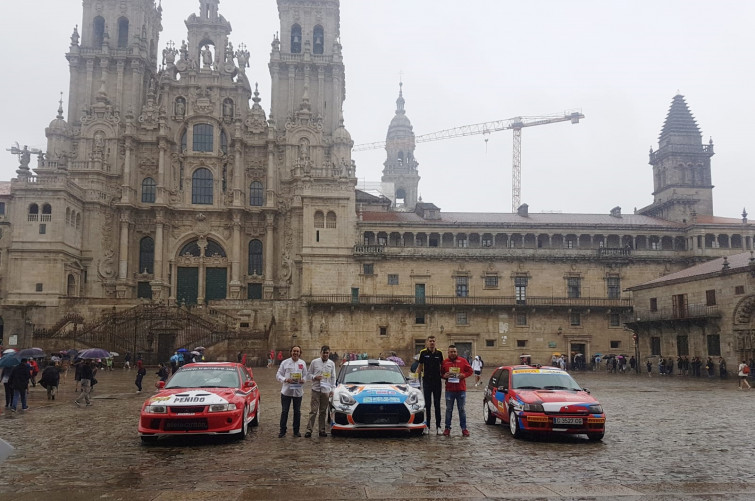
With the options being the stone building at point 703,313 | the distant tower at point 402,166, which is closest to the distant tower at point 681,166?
the stone building at point 703,313

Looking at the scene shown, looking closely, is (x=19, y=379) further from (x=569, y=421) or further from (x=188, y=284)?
(x=188, y=284)

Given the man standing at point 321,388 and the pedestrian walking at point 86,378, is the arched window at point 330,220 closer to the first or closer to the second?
the pedestrian walking at point 86,378

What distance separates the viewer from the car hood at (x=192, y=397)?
12.7m

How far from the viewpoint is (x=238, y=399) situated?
13.2 meters

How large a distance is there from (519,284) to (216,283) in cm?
2639

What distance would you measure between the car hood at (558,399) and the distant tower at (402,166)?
11364cm

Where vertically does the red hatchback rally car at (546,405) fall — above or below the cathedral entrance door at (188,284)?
below

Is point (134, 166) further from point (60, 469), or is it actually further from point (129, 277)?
point (60, 469)

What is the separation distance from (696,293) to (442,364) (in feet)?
101

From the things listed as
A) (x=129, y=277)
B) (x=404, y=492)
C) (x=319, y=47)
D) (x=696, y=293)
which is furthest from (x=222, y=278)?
(x=404, y=492)

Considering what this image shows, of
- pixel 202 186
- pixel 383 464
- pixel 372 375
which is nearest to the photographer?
pixel 383 464

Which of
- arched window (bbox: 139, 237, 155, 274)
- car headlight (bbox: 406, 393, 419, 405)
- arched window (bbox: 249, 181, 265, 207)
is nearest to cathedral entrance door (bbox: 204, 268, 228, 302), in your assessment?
arched window (bbox: 139, 237, 155, 274)

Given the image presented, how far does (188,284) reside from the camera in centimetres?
5941

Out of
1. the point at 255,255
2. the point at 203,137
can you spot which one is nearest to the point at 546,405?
the point at 255,255
